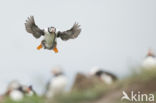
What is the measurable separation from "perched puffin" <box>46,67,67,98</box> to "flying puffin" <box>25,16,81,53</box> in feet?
2.02

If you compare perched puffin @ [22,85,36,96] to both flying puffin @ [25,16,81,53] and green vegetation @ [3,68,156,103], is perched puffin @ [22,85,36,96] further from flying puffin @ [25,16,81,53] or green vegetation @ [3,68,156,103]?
flying puffin @ [25,16,81,53]

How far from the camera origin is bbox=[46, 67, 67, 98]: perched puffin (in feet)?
18.6

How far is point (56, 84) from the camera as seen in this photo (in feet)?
20.0

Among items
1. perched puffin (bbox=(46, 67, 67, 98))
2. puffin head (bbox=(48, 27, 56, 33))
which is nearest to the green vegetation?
perched puffin (bbox=(46, 67, 67, 98))

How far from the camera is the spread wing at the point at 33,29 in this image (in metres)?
5.62

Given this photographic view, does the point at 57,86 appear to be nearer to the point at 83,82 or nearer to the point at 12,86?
the point at 83,82

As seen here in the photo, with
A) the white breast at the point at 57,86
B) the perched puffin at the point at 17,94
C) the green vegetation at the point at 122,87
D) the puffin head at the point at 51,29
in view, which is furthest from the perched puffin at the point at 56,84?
the puffin head at the point at 51,29

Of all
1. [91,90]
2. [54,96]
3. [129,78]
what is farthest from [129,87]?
[54,96]

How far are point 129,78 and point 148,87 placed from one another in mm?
249

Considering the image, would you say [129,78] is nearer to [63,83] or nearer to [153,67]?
[153,67]

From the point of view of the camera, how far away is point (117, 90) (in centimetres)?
562

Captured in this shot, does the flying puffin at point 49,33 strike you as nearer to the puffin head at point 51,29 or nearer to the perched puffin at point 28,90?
the puffin head at point 51,29

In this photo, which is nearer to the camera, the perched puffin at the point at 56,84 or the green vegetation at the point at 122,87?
the green vegetation at the point at 122,87

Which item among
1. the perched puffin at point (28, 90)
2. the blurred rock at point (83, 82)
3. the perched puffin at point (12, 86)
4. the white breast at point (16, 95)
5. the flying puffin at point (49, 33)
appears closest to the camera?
the flying puffin at point (49, 33)
